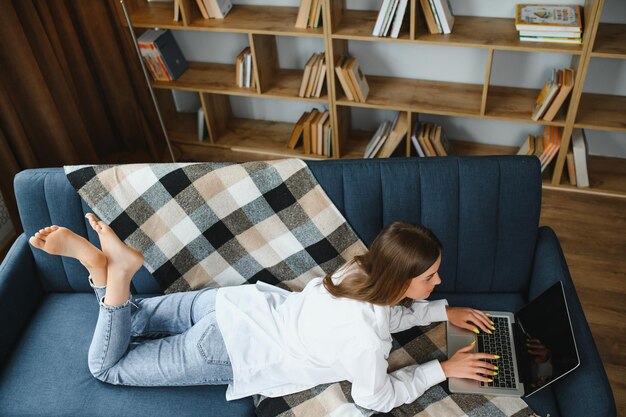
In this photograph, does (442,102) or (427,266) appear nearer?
(427,266)

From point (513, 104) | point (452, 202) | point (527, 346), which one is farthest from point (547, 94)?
point (527, 346)

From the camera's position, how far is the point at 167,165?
2.20 metres

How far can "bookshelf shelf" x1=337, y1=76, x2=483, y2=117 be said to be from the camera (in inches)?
121

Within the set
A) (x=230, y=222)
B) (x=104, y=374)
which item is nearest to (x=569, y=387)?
(x=230, y=222)

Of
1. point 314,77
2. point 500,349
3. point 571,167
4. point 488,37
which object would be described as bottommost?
point 571,167

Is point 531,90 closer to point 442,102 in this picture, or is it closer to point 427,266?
point 442,102

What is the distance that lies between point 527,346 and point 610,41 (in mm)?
1590

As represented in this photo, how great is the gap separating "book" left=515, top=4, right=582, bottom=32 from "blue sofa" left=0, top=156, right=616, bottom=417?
3.22ft

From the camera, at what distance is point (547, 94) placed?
288 centimetres

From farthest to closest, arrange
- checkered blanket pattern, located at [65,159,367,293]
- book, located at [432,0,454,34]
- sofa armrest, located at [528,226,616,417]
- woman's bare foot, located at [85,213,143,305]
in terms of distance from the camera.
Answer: book, located at [432,0,454,34], checkered blanket pattern, located at [65,159,367,293], woman's bare foot, located at [85,213,143,305], sofa armrest, located at [528,226,616,417]

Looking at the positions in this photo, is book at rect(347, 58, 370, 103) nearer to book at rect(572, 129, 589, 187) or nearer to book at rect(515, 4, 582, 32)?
book at rect(515, 4, 582, 32)

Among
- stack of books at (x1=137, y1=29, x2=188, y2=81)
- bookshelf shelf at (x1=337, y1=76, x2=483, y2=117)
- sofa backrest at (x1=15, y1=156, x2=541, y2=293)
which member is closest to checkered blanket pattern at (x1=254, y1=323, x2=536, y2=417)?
sofa backrest at (x1=15, y1=156, x2=541, y2=293)

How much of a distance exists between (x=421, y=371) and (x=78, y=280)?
134cm

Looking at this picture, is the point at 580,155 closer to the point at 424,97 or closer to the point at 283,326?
the point at 424,97
